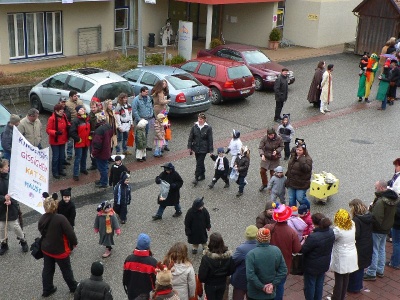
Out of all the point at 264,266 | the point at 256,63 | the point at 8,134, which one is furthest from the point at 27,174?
the point at 256,63

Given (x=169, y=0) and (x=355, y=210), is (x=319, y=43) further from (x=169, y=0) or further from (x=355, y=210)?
(x=355, y=210)

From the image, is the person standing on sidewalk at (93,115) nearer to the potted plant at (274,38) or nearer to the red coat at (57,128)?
the red coat at (57,128)

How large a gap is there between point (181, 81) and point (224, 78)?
6.97ft

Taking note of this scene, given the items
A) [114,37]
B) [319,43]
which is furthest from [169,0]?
[319,43]

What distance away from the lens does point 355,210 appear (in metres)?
8.95

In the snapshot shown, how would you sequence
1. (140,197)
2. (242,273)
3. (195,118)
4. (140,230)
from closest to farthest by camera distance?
(242,273)
(140,230)
(140,197)
(195,118)

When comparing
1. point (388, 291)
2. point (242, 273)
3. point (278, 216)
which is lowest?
point (388, 291)

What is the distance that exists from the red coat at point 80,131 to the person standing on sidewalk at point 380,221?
21.2 ft

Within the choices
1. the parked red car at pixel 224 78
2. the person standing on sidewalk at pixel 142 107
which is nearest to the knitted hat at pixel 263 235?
the person standing on sidewalk at pixel 142 107

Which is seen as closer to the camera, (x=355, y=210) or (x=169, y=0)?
(x=355, y=210)

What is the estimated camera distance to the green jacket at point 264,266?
7.43m

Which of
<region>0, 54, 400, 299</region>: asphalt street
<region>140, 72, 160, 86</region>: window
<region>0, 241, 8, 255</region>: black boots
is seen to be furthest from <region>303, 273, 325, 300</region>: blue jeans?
<region>140, 72, 160, 86</region>: window

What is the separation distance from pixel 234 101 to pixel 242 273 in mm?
13025

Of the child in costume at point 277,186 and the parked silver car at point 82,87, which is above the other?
the parked silver car at point 82,87
